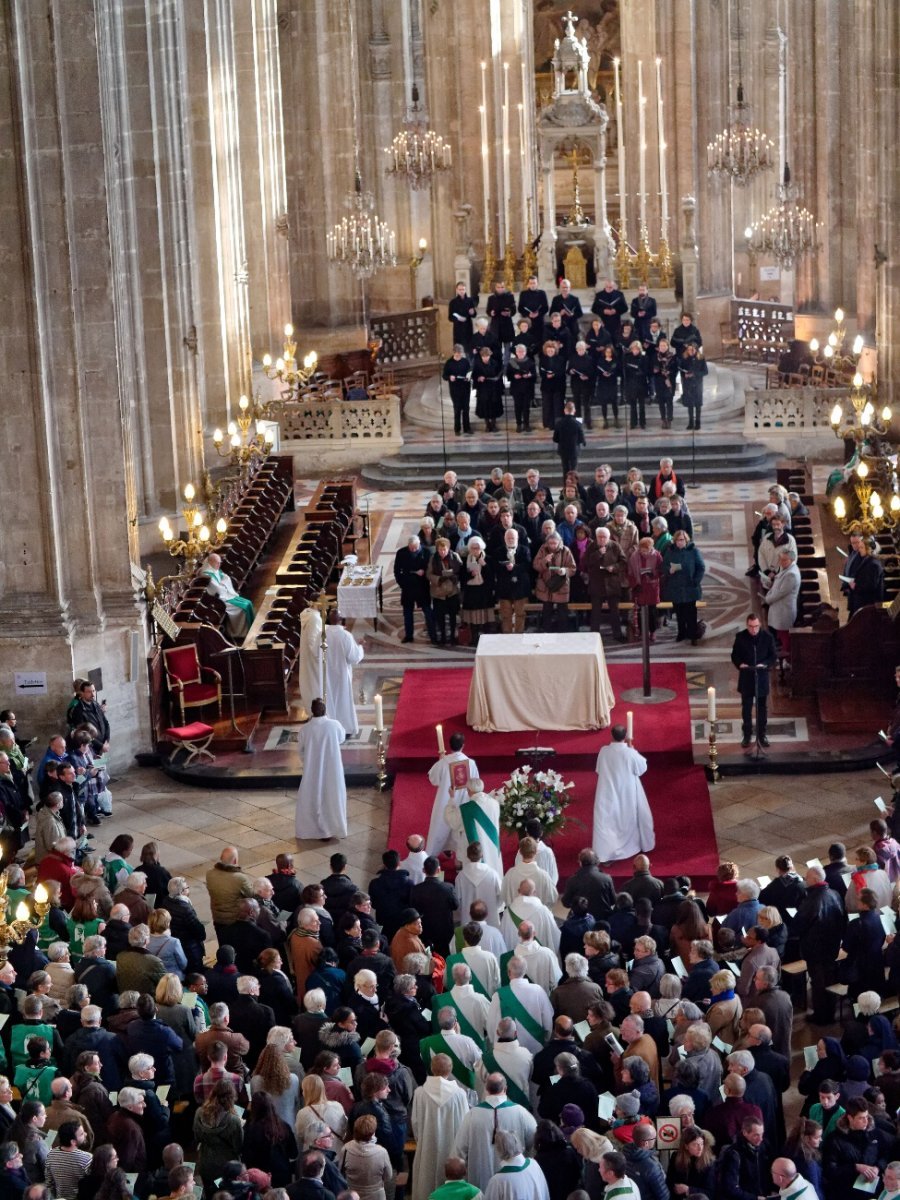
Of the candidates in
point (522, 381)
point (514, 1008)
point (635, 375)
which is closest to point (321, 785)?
point (514, 1008)

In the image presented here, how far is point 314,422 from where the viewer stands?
3616 centimetres

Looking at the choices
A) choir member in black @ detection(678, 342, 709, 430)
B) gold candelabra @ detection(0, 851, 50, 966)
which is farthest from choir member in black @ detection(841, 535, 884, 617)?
choir member in black @ detection(678, 342, 709, 430)

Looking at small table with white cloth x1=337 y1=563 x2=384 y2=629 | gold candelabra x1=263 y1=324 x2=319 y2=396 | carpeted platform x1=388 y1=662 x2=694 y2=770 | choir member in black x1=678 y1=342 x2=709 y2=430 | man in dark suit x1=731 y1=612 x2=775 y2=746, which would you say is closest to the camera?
man in dark suit x1=731 y1=612 x2=775 y2=746

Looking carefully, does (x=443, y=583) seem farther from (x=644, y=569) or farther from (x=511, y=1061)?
(x=511, y=1061)

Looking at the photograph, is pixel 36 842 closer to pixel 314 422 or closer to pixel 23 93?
pixel 23 93

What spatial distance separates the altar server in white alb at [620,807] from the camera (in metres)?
A: 20.0

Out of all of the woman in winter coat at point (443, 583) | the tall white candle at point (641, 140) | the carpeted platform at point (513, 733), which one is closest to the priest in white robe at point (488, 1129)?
the carpeted platform at point (513, 733)

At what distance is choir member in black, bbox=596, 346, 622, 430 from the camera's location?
114ft

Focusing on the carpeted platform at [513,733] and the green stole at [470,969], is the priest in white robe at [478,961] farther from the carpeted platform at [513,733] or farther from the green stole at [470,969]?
the carpeted platform at [513,733]

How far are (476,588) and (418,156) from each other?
664 inches

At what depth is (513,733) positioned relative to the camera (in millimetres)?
22688

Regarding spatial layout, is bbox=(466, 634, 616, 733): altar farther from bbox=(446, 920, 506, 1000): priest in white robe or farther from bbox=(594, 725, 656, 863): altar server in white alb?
A: bbox=(446, 920, 506, 1000): priest in white robe

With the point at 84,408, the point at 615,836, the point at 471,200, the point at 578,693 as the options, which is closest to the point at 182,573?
the point at 84,408

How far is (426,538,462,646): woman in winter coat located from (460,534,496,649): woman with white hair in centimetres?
10
